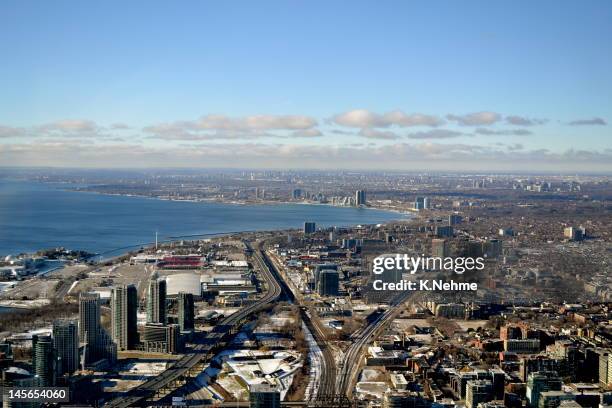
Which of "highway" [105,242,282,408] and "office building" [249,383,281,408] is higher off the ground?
"office building" [249,383,281,408]

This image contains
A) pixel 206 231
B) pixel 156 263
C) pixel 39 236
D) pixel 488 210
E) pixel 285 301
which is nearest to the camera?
pixel 285 301

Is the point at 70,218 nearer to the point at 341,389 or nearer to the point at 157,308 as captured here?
the point at 157,308

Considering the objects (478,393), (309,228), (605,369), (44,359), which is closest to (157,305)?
(44,359)

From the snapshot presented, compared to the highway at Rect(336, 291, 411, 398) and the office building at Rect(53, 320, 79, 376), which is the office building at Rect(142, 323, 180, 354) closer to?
the office building at Rect(53, 320, 79, 376)

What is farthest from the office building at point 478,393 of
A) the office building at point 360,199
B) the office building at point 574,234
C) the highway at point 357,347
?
the office building at point 360,199

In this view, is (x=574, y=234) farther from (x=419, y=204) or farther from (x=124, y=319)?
(x=124, y=319)

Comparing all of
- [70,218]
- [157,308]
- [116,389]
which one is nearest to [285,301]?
[157,308]

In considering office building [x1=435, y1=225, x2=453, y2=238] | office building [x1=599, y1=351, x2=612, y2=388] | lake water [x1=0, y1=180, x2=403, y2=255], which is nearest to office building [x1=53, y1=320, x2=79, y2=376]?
office building [x1=599, y1=351, x2=612, y2=388]
